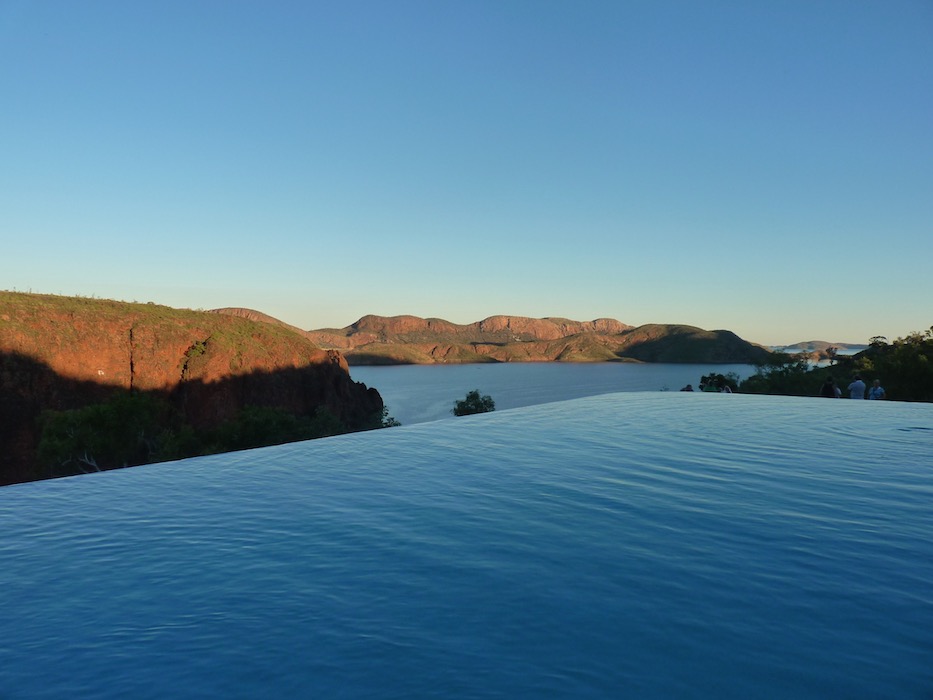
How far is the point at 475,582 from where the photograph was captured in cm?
332

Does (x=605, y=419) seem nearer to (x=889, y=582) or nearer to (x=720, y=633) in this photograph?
(x=889, y=582)

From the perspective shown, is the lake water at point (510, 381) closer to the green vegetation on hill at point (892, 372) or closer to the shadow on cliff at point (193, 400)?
the shadow on cliff at point (193, 400)

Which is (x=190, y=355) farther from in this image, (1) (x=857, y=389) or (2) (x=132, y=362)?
(1) (x=857, y=389)

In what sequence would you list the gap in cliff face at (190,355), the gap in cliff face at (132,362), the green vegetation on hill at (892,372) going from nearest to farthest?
the green vegetation on hill at (892,372)
the gap in cliff face at (132,362)
the gap in cliff face at (190,355)

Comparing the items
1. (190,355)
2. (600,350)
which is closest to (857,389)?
(190,355)

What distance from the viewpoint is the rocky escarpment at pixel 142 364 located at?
144ft

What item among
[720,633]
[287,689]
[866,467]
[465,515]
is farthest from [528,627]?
[866,467]

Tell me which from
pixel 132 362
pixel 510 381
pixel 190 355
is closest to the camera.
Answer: pixel 132 362

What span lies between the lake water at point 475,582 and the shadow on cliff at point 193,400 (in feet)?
109

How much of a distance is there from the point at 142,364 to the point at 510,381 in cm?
8496

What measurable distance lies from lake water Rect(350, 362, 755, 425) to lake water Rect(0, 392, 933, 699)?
61.7m

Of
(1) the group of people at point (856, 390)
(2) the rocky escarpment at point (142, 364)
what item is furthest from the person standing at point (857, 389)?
(2) the rocky escarpment at point (142, 364)

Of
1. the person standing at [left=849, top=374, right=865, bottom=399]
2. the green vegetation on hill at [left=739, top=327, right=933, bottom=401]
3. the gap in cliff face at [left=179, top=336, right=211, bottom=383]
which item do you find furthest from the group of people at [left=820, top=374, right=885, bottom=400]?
the gap in cliff face at [left=179, top=336, right=211, bottom=383]

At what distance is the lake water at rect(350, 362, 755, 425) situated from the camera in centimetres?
9288
